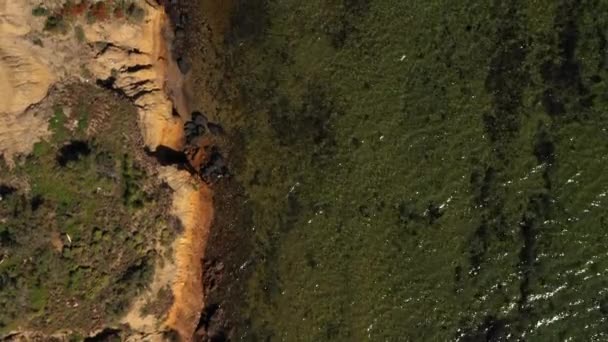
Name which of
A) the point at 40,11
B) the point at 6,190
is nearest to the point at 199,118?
the point at 40,11

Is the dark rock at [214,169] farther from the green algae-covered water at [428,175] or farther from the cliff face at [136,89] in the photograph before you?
the green algae-covered water at [428,175]

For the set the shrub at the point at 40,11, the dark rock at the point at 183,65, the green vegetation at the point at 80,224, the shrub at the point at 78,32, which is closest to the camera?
the green vegetation at the point at 80,224

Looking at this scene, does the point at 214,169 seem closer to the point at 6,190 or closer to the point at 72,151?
the point at 72,151

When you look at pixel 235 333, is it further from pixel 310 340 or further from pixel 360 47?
pixel 360 47

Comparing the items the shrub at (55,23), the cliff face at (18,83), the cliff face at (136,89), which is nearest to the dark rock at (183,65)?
the cliff face at (136,89)

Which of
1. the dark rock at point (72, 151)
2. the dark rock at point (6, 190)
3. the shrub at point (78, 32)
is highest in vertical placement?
the shrub at point (78, 32)

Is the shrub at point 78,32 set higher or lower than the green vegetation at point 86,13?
lower

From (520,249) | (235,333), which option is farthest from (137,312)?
(520,249)
